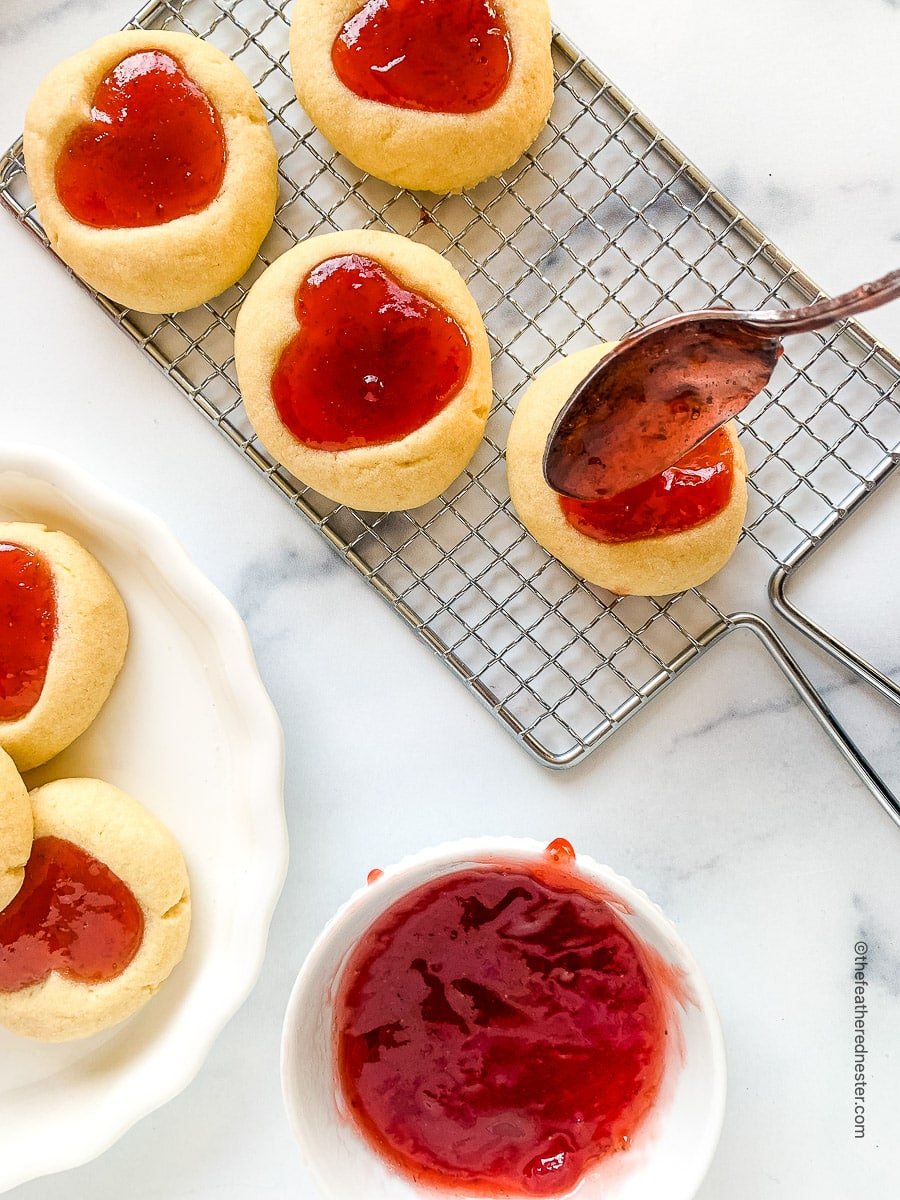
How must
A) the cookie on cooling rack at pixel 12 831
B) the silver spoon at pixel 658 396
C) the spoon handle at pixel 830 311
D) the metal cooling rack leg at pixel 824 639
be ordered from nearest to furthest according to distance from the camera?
the spoon handle at pixel 830 311 < the silver spoon at pixel 658 396 < the cookie on cooling rack at pixel 12 831 < the metal cooling rack leg at pixel 824 639

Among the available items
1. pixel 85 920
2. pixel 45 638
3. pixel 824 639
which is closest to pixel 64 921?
pixel 85 920

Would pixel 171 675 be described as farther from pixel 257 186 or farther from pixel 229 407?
pixel 257 186

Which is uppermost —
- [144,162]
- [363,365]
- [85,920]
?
[144,162]

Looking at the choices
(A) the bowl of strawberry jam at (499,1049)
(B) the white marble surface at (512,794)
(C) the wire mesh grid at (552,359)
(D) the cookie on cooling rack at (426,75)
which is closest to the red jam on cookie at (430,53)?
(D) the cookie on cooling rack at (426,75)

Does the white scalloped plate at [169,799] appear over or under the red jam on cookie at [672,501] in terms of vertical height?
under

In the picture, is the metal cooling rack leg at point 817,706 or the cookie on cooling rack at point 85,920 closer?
the cookie on cooling rack at point 85,920

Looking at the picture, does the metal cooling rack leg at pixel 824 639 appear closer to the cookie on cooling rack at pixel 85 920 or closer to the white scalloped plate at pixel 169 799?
the white scalloped plate at pixel 169 799

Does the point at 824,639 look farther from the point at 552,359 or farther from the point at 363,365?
the point at 363,365
